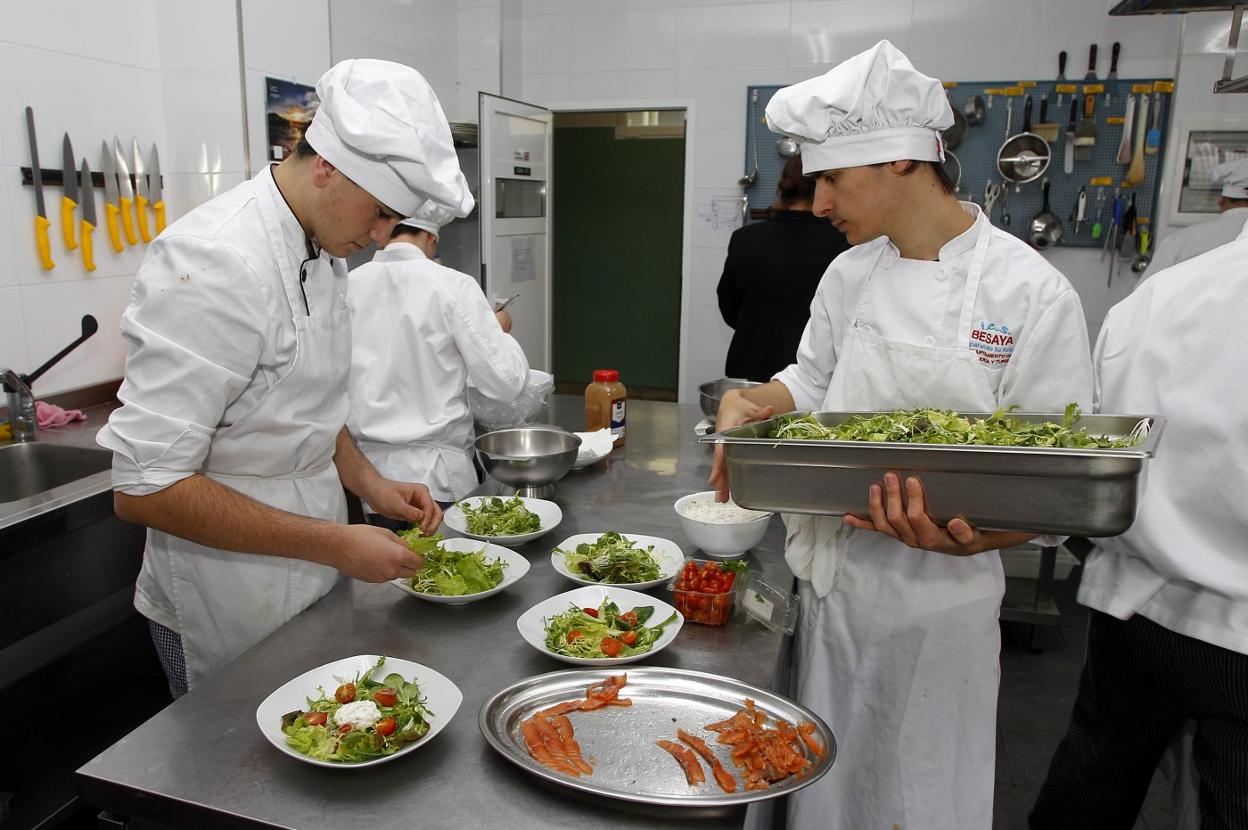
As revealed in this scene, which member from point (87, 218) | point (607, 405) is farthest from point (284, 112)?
point (607, 405)

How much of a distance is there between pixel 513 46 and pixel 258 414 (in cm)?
494

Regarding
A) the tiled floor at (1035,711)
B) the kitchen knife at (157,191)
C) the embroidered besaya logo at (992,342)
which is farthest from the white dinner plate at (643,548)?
the kitchen knife at (157,191)

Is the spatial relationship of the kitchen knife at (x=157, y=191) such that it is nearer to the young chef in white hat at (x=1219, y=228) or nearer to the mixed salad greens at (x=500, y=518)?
the mixed salad greens at (x=500, y=518)

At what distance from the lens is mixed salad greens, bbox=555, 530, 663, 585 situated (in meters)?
1.86

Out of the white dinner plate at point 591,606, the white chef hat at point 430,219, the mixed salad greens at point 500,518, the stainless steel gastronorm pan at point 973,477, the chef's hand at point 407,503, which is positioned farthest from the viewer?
the white chef hat at point 430,219

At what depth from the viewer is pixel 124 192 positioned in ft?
10.7

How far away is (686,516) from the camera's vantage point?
208 centimetres

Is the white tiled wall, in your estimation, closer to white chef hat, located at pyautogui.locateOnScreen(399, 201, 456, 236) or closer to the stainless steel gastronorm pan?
white chef hat, located at pyautogui.locateOnScreen(399, 201, 456, 236)

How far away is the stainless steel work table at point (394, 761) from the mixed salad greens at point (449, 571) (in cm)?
5

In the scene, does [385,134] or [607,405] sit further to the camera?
[607,405]

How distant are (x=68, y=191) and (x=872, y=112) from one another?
2.72 metres

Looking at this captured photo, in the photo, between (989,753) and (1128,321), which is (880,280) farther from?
(989,753)

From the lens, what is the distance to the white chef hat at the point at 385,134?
1593mm

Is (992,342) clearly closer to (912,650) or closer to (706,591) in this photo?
(912,650)
